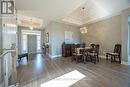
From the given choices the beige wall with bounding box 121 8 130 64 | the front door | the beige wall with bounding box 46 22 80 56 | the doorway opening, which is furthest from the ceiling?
the front door

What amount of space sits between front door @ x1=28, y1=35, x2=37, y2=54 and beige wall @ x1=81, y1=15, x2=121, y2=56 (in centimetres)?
584

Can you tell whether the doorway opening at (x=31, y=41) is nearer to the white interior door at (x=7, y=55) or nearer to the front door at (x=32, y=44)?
the front door at (x=32, y=44)

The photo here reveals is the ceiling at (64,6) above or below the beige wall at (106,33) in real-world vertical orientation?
above

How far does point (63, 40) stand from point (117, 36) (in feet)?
12.9

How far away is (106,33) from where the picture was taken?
672 centimetres

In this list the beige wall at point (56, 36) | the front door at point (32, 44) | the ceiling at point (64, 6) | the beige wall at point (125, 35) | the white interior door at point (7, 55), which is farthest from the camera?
the front door at point (32, 44)

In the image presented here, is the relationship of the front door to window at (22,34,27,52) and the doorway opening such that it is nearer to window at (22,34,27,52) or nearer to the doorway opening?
the doorway opening

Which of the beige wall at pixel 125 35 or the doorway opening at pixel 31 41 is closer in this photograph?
the beige wall at pixel 125 35

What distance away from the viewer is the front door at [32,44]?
1002 cm

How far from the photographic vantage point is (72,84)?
2709 millimetres

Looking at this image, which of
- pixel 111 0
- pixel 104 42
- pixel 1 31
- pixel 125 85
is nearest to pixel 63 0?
pixel 111 0

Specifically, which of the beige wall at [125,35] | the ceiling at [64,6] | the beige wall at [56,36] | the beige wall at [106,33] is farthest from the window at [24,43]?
the beige wall at [125,35]

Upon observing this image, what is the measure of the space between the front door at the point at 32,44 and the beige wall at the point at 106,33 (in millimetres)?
5844

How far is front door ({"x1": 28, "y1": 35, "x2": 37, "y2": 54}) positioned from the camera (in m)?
10.0
